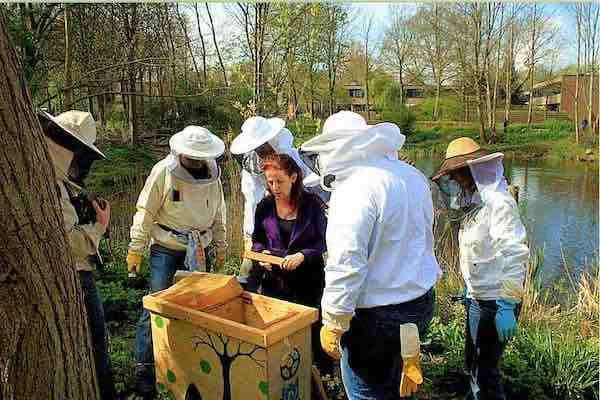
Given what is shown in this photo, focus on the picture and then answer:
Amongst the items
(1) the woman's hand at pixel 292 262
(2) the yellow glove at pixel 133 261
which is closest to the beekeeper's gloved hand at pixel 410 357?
(1) the woman's hand at pixel 292 262

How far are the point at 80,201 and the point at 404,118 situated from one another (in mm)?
9896

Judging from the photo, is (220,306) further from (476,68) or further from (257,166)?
(476,68)

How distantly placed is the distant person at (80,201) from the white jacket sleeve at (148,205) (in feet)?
1.47

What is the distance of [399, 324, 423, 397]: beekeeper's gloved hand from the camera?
1848 mm

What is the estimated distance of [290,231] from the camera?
282 centimetres

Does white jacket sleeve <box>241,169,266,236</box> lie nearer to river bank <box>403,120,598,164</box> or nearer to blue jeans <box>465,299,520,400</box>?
blue jeans <box>465,299,520,400</box>

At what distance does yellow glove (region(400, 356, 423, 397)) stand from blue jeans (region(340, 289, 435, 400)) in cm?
7

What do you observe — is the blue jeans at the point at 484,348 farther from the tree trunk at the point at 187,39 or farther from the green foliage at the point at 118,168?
the tree trunk at the point at 187,39

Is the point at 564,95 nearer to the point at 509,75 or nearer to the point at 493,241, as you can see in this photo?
the point at 509,75

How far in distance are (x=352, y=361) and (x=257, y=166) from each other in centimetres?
155

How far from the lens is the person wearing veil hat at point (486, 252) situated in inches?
89.7

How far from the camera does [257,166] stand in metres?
3.25

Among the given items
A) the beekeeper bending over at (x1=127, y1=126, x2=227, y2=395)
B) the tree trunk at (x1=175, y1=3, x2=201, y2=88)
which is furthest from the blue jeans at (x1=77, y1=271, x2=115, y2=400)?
the tree trunk at (x1=175, y1=3, x2=201, y2=88)

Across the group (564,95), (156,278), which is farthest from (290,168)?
(564,95)
